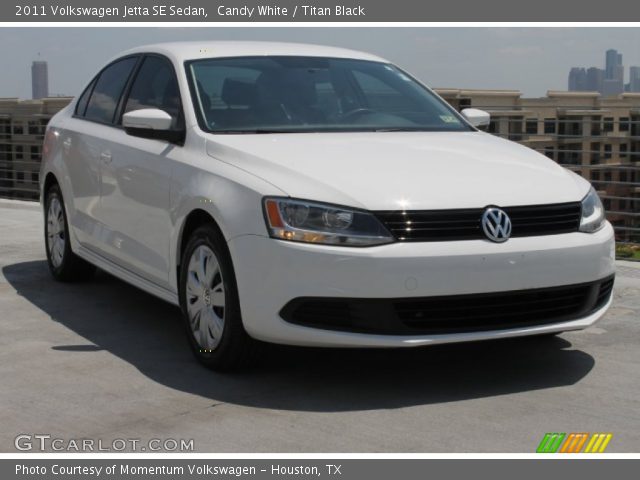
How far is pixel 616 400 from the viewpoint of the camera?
5.16 metres

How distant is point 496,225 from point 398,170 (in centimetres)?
53

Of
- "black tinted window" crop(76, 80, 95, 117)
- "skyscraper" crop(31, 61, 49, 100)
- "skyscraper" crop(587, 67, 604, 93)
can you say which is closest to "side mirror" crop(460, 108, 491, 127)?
"black tinted window" crop(76, 80, 95, 117)

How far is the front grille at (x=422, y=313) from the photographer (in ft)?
16.4

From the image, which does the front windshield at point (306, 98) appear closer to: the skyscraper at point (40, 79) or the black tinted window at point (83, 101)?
the black tinted window at point (83, 101)

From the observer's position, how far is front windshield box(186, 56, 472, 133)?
6.05 m

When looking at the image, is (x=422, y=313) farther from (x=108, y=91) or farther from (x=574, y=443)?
(x=108, y=91)

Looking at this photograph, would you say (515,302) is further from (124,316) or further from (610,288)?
(124,316)

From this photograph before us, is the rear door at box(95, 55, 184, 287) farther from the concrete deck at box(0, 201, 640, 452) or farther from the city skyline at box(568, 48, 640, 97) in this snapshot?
the city skyline at box(568, 48, 640, 97)

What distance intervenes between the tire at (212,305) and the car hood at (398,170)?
43 cm

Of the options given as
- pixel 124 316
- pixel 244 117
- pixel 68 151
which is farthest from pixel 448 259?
pixel 68 151

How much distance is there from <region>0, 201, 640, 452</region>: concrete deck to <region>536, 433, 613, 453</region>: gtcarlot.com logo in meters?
0.05

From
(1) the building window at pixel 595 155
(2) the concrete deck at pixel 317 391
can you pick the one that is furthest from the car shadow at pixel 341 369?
(1) the building window at pixel 595 155

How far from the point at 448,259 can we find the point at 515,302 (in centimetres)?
48

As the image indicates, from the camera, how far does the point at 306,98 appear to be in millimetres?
6309
